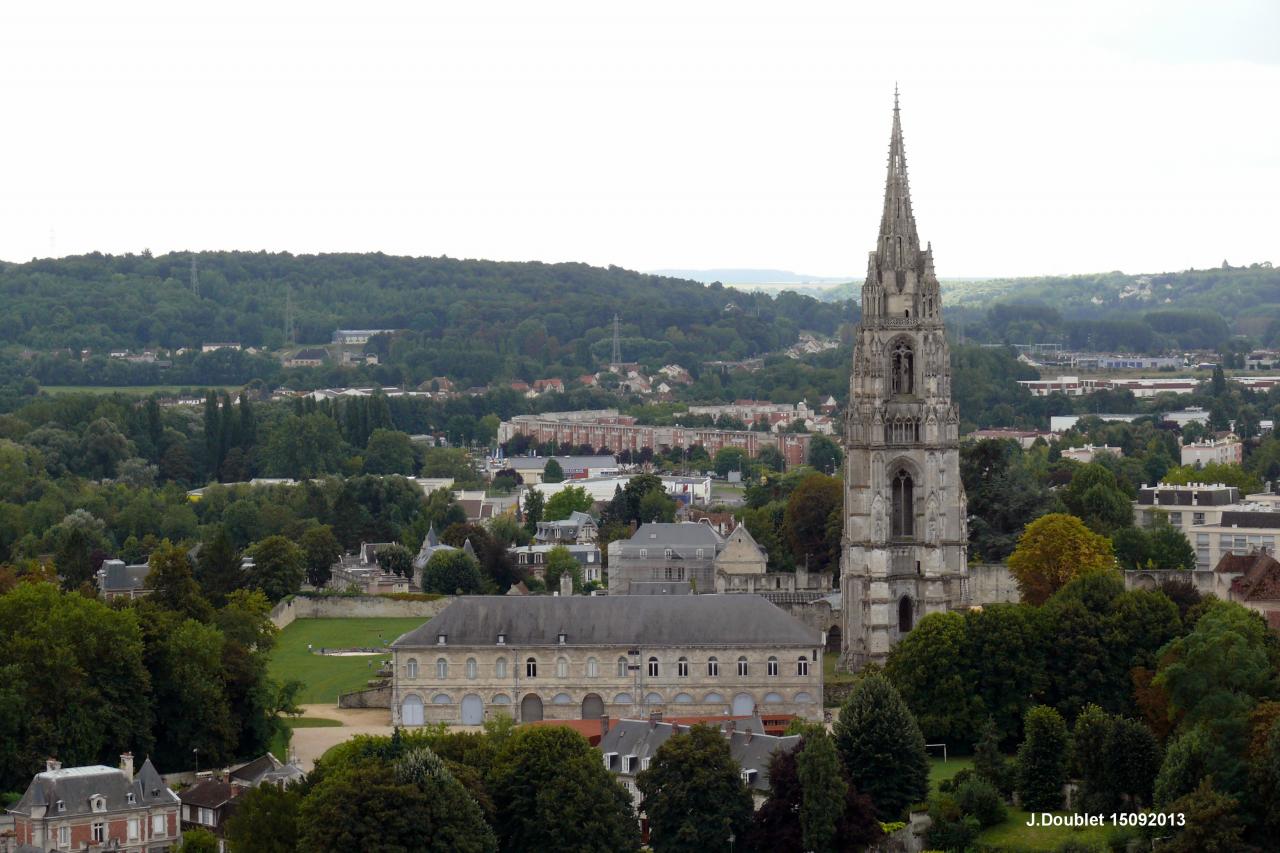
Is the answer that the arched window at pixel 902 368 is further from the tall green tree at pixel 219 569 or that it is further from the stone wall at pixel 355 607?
the tall green tree at pixel 219 569

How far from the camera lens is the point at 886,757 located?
64.0 m

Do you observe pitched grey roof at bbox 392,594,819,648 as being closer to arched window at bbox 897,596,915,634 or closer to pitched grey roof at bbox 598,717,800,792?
arched window at bbox 897,596,915,634

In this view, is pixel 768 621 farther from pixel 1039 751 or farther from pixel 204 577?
pixel 204 577

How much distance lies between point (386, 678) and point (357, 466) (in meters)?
78.7

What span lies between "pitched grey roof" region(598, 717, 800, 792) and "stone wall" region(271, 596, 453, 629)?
1224 inches

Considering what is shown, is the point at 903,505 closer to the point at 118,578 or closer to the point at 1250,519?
the point at 1250,519

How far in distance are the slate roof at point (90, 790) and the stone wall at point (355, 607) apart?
35544 millimetres

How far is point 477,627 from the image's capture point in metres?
78.3

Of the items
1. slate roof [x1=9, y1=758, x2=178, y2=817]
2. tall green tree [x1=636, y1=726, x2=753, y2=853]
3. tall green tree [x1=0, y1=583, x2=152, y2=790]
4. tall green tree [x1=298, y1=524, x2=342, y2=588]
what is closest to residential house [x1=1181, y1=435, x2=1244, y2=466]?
tall green tree [x1=298, y1=524, x2=342, y2=588]

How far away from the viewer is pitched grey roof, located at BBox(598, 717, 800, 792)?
212 feet

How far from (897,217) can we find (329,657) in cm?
2464

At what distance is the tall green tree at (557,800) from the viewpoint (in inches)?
2365

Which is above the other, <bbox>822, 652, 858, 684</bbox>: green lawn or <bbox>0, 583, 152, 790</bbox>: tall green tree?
<bbox>0, 583, 152, 790</bbox>: tall green tree

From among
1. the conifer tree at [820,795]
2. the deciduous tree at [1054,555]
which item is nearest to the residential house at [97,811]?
the conifer tree at [820,795]
